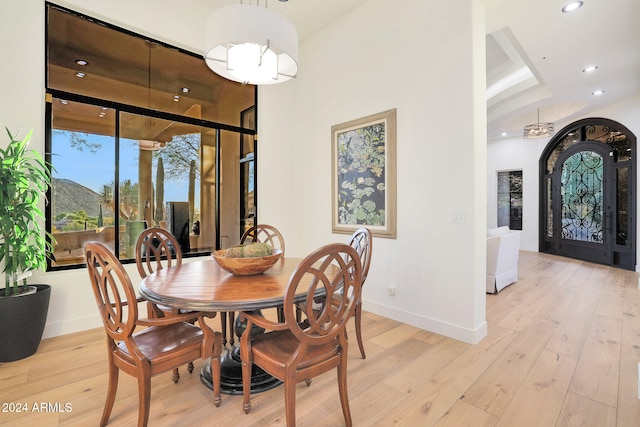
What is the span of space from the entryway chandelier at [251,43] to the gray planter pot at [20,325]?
240cm

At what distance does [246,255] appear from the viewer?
2.00 meters

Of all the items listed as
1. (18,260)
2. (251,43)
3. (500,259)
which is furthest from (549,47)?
(18,260)

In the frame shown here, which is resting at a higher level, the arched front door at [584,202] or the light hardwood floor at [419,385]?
the arched front door at [584,202]

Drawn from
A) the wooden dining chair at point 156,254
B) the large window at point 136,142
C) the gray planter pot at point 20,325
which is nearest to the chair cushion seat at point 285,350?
the wooden dining chair at point 156,254

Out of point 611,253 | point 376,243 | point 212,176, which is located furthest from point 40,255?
point 611,253

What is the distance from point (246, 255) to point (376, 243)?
6.34ft

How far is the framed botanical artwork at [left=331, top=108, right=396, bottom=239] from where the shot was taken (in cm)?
337

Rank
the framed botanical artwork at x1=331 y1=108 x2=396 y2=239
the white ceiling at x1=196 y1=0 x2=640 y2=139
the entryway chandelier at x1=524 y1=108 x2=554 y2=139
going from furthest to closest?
1. the entryway chandelier at x1=524 y1=108 x2=554 y2=139
2. the framed botanical artwork at x1=331 y1=108 x2=396 y2=239
3. the white ceiling at x1=196 y1=0 x2=640 y2=139

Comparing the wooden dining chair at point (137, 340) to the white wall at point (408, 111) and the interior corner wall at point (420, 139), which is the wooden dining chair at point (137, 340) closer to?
the white wall at point (408, 111)

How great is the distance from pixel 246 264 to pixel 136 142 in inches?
102

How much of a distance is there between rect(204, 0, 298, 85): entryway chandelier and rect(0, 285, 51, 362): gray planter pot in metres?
2.40

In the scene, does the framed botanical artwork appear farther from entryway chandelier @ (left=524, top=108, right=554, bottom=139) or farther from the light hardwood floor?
entryway chandelier @ (left=524, top=108, right=554, bottom=139)

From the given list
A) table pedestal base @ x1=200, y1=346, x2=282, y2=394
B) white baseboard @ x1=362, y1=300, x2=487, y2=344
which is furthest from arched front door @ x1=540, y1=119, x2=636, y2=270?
table pedestal base @ x1=200, y1=346, x2=282, y2=394

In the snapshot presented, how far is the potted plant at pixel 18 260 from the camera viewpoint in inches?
93.7
